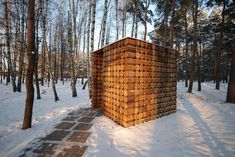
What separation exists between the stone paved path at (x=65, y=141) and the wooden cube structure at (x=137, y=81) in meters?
1.39

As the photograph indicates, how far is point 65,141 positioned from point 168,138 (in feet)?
10.1

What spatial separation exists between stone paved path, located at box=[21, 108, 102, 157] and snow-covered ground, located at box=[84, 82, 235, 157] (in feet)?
0.92

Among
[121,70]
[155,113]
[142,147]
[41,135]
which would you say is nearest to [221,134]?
[155,113]

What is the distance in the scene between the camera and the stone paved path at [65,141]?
3914 mm

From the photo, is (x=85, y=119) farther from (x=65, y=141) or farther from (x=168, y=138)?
(x=168, y=138)

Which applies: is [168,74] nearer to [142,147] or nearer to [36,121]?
[142,147]

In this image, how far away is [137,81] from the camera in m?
5.72

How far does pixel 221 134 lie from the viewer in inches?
197

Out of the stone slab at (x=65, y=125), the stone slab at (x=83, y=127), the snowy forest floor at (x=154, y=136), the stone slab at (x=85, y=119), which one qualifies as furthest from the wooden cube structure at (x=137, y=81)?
the stone slab at (x=65, y=125)

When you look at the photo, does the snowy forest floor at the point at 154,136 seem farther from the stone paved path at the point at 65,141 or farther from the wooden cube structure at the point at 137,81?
the wooden cube structure at the point at 137,81

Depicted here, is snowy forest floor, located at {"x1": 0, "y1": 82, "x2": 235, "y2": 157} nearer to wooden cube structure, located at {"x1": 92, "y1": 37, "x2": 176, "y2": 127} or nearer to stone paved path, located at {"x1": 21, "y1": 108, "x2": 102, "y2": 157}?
stone paved path, located at {"x1": 21, "y1": 108, "x2": 102, "y2": 157}

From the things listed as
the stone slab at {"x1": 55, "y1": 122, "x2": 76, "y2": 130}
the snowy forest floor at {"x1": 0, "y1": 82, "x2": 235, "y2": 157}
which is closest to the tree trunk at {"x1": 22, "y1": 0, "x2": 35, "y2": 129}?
the snowy forest floor at {"x1": 0, "y1": 82, "x2": 235, "y2": 157}

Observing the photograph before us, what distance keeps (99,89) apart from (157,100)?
3.68 m

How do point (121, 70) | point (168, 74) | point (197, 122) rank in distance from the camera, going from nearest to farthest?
point (121, 70) → point (197, 122) → point (168, 74)
